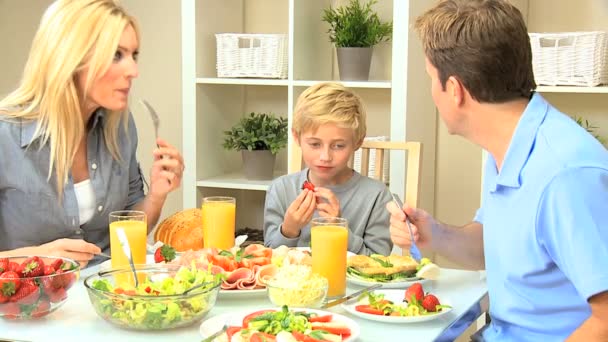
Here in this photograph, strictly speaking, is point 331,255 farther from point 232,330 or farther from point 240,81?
point 240,81

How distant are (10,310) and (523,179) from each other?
0.97m

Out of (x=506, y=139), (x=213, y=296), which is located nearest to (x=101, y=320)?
(x=213, y=296)

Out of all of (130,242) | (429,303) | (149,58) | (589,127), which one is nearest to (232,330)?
(429,303)

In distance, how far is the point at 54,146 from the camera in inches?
83.1

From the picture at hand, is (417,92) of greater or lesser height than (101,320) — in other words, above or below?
above

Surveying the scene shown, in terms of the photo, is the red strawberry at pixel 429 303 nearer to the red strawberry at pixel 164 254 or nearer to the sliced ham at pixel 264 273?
the sliced ham at pixel 264 273

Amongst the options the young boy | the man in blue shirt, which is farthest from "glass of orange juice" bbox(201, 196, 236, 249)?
the man in blue shirt

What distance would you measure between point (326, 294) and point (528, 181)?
47cm

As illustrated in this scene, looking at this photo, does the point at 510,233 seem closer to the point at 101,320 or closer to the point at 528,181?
the point at 528,181

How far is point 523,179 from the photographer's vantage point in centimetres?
144

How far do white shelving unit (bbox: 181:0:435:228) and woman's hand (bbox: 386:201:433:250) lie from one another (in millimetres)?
1033

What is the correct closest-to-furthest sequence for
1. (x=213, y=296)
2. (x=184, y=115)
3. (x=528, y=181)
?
(x=528, y=181)
(x=213, y=296)
(x=184, y=115)

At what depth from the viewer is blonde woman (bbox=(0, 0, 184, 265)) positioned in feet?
6.91

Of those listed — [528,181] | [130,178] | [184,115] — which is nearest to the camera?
[528,181]
